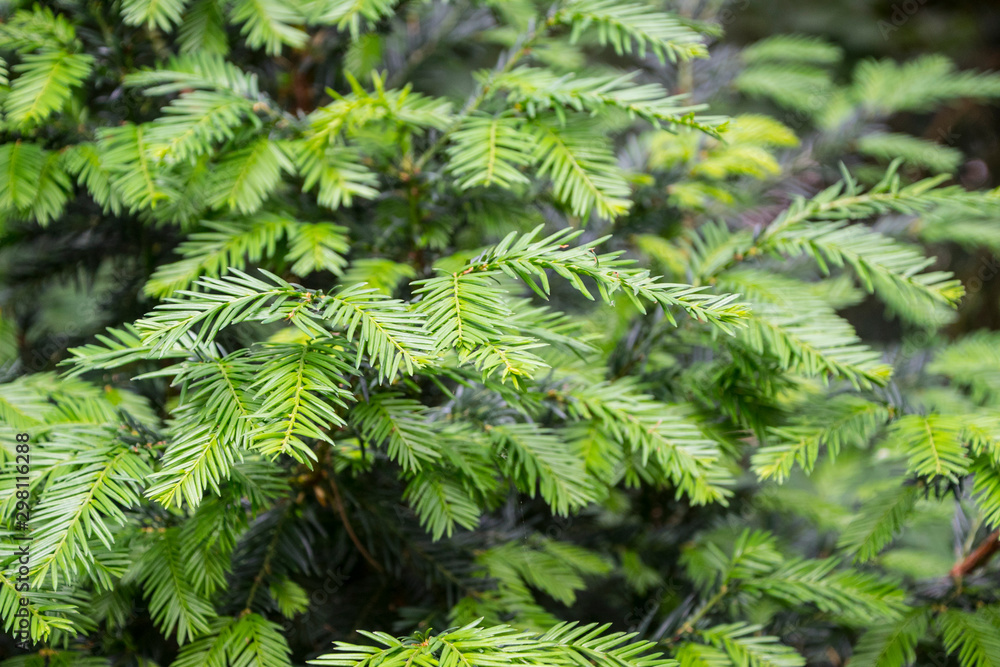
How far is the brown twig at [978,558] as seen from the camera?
0.76m

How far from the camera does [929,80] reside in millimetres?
1204

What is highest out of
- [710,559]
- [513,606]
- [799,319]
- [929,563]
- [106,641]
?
[799,319]

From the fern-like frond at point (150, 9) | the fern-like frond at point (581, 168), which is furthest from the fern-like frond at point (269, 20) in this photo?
the fern-like frond at point (581, 168)

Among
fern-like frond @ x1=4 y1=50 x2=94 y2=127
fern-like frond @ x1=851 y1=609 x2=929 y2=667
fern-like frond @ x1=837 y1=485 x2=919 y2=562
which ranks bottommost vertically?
fern-like frond @ x1=851 y1=609 x2=929 y2=667

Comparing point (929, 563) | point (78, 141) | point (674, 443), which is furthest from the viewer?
point (929, 563)

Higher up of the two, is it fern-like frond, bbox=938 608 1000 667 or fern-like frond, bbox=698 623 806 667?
fern-like frond, bbox=698 623 806 667

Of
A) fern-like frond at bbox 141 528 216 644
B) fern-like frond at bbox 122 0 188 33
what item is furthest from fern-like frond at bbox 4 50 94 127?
fern-like frond at bbox 141 528 216 644

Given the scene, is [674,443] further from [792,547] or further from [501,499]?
[792,547]

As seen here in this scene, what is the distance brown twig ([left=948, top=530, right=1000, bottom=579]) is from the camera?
2.50 feet

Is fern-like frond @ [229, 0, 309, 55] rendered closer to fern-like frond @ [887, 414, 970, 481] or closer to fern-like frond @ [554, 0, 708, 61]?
fern-like frond @ [554, 0, 708, 61]

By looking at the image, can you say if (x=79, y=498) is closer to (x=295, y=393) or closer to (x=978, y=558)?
(x=295, y=393)

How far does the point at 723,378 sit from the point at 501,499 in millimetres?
286

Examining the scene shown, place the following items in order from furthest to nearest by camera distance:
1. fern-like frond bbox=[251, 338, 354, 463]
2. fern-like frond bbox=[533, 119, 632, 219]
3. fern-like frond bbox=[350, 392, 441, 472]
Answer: fern-like frond bbox=[533, 119, 632, 219]
fern-like frond bbox=[350, 392, 441, 472]
fern-like frond bbox=[251, 338, 354, 463]

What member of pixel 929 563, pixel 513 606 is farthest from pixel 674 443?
pixel 929 563
